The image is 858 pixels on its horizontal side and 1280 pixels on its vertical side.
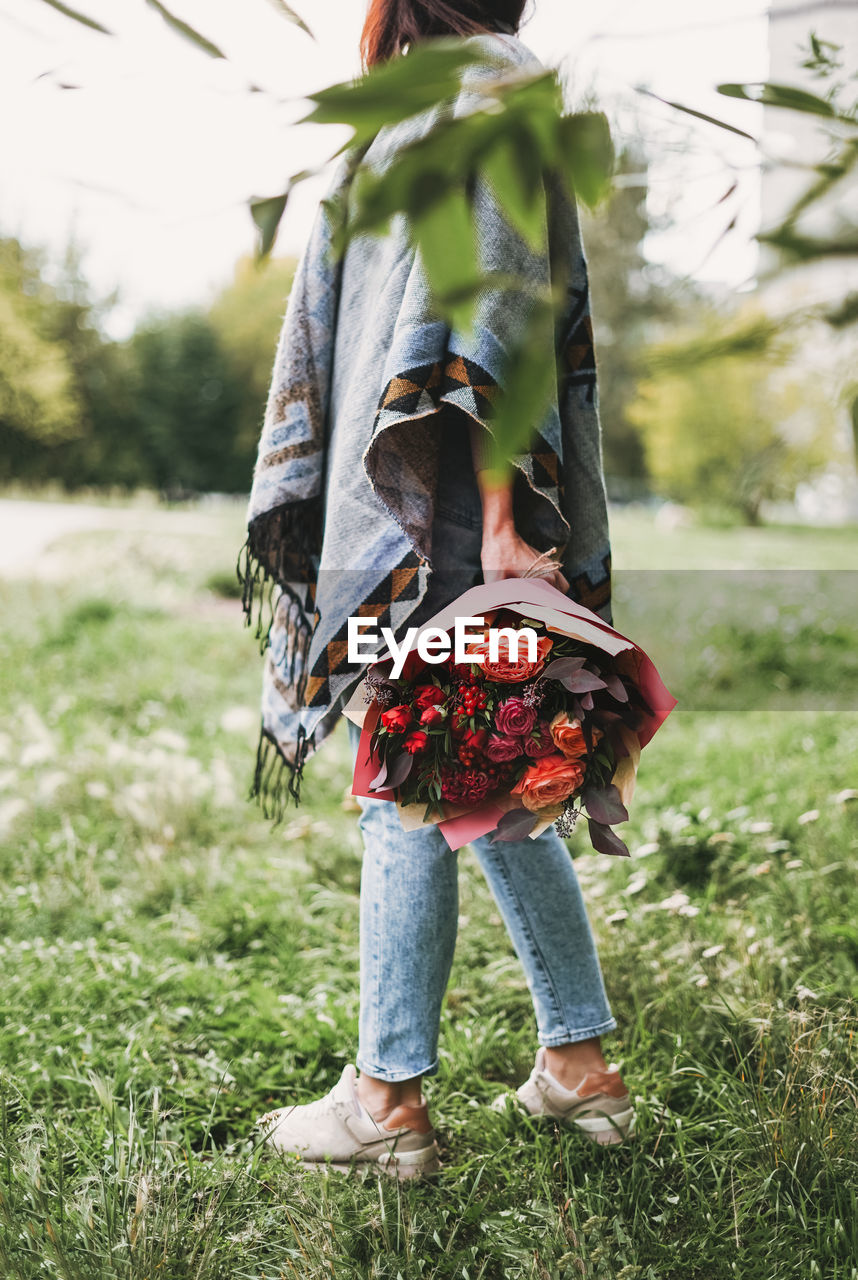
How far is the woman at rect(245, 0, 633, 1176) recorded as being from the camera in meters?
1.29

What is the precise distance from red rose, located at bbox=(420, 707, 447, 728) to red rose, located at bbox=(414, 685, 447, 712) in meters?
0.01

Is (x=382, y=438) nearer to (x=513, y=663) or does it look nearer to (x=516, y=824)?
(x=513, y=663)

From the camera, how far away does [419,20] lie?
139 cm

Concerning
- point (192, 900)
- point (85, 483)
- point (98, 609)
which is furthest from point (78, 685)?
point (85, 483)

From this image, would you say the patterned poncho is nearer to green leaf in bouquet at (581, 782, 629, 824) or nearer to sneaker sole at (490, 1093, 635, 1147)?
green leaf in bouquet at (581, 782, 629, 824)

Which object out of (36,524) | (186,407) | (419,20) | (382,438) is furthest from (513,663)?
(186,407)

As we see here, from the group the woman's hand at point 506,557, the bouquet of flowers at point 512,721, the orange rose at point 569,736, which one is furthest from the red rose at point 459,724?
the woman's hand at point 506,557

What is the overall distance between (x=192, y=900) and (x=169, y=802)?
0.44m

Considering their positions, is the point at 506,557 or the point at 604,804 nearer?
the point at 604,804

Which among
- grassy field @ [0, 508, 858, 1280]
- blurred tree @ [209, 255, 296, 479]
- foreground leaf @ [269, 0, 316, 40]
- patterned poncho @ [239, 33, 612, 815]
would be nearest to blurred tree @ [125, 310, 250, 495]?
blurred tree @ [209, 255, 296, 479]

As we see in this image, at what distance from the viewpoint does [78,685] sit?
438 centimetres

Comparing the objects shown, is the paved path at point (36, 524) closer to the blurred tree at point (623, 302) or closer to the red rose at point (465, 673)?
the blurred tree at point (623, 302)

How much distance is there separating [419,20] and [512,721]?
1027 mm

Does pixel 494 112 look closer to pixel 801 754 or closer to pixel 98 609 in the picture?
pixel 801 754
